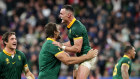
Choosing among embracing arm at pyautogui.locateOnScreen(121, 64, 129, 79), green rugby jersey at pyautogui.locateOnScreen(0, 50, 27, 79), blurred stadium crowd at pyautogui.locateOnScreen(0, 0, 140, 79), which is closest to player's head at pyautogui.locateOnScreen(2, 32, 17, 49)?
green rugby jersey at pyautogui.locateOnScreen(0, 50, 27, 79)

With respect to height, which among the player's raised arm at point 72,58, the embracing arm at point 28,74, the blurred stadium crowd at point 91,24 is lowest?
the embracing arm at point 28,74

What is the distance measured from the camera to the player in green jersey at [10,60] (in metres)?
8.09

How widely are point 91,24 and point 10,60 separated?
1068 cm

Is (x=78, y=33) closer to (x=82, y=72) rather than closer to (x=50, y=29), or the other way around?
(x=50, y=29)

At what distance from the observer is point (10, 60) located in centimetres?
819

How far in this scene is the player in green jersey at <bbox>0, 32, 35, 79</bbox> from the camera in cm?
809

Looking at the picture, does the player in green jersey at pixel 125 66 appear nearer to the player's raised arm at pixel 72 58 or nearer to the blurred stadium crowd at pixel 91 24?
the player's raised arm at pixel 72 58

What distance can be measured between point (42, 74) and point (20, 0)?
42.8 ft

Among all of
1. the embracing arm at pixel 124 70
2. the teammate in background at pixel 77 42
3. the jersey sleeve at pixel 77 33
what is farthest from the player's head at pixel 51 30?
the embracing arm at pixel 124 70

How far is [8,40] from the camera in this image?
8258 millimetres

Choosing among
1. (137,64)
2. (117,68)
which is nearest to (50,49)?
(117,68)

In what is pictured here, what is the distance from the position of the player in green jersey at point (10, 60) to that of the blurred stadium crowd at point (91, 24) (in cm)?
754

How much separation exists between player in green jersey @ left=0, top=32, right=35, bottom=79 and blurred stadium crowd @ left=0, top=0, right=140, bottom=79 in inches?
297

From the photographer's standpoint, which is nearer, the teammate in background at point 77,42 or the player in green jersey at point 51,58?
the player in green jersey at point 51,58
